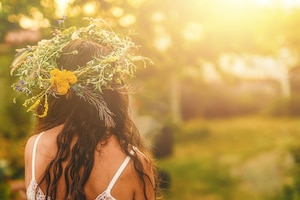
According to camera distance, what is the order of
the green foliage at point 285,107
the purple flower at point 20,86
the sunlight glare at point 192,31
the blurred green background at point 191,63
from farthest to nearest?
the green foliage at point 285,107 < the sunlight glare at point 192,31 < the blurred green background at point 191,63 < the purple flower at point 20,86

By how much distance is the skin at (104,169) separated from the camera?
8.28 feet

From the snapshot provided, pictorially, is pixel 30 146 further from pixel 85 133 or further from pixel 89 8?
pixel 89 8

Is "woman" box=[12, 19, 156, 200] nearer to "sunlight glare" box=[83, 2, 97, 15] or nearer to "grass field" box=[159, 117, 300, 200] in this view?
"sunlight glare" box=[83, 2, 97, 15]

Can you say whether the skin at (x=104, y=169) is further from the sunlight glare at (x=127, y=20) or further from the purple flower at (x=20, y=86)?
the sunlight glare at (x=127, y=20)

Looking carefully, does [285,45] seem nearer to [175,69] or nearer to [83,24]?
[175,69]

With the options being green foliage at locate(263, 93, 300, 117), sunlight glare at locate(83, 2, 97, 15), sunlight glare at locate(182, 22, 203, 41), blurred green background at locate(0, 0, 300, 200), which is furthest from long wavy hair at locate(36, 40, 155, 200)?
green foliage at locate(263, 93, 300, 117)

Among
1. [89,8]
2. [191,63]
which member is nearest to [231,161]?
[191,63]

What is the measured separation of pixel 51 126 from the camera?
2.75m

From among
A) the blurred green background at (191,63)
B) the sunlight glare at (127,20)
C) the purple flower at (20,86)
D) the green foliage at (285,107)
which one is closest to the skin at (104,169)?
the purple flower at (20,86)

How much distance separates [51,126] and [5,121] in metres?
8.21

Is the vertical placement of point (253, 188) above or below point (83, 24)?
below

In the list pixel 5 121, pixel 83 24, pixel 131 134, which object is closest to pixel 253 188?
pixel 5 121

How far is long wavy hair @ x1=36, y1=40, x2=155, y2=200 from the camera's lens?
101 inches

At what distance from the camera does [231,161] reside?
41.0ft
